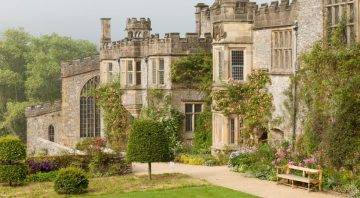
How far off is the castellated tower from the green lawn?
890 inches

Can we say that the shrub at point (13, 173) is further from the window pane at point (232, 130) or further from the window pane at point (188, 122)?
the window pane at point (188, 122)

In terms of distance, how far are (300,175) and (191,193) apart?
3.81 m

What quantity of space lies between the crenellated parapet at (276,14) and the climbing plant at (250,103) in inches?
79.3

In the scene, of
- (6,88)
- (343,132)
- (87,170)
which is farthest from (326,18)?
(6,88)

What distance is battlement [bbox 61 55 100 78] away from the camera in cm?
4616


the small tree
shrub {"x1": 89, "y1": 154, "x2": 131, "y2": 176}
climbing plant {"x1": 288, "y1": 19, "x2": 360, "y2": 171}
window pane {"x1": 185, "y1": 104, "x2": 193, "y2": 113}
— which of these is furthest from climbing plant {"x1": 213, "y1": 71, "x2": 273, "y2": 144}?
the small tree

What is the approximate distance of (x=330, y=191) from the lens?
19.7 meters

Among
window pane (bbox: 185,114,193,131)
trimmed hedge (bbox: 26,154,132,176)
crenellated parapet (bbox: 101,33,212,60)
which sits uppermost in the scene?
crenellated parapet (bbox: 101,33,212,60)

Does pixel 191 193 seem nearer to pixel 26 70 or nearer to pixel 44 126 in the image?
pixel 44 126

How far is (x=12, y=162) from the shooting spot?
917 inches

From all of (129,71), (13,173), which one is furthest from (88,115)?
(13,173)

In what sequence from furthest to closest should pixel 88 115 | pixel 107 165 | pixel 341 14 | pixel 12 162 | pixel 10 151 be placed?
pixel 88 115 < pixel 107 165 < pixel 12 162 < pixel 10 151 < pixel 341 14

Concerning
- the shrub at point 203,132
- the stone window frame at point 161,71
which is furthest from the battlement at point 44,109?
the shrub at point 203,132

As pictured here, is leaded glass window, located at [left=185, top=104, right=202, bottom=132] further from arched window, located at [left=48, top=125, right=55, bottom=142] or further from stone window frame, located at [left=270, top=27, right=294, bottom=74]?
arched window, located at [left=48, top=125, right=55, bottom=142]
